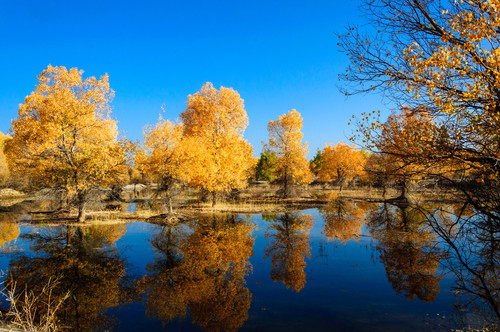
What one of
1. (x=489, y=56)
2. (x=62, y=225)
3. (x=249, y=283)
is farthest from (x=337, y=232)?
(x=62, y=225)

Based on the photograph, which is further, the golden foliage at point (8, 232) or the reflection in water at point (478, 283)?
the golden foliage at point (8, 232)

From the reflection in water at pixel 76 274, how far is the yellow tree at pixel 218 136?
38.4ft

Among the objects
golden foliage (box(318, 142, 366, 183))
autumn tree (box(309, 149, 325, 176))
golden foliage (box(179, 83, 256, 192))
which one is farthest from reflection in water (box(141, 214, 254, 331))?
autumn tree (box(309, 149, 325, 176))

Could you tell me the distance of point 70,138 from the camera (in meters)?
21.0

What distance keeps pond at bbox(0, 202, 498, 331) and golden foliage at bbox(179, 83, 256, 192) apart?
9207 millimetres

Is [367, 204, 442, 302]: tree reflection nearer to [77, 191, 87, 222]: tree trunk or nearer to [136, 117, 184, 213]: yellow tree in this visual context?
[136, 117, 184, 213]: yellow tree

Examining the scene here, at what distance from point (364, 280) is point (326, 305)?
2654 millimetres

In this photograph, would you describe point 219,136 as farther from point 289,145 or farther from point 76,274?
point 76,274

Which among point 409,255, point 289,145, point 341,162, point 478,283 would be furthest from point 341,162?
point 478,283

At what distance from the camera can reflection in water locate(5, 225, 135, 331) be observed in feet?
28.7

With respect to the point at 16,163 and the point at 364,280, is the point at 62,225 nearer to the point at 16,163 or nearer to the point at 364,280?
the point at 16,163

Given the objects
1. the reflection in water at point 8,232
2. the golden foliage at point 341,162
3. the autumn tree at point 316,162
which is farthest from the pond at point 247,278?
the autumn tree at point 316,162

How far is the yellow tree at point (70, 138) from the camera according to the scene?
2111 centimetres

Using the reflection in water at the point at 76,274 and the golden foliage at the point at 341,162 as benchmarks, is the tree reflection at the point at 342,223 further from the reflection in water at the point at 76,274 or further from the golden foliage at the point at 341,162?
the golden foliage at the point at 341,162
